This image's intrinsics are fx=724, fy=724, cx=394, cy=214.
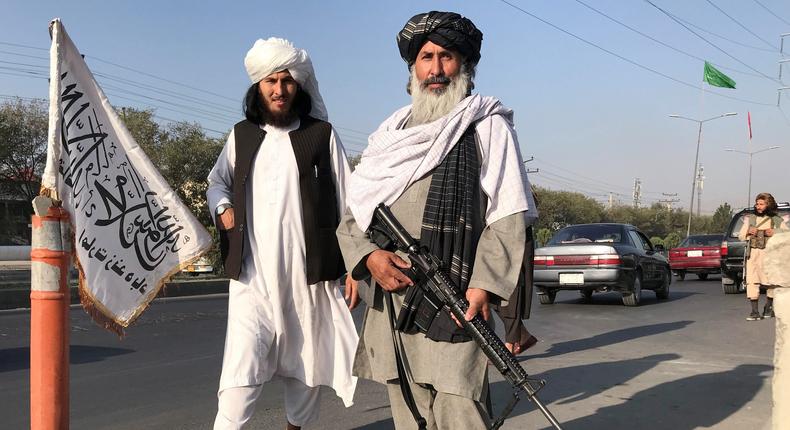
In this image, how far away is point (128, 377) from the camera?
19.6 feet

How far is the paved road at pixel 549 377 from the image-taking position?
4625 millimetres

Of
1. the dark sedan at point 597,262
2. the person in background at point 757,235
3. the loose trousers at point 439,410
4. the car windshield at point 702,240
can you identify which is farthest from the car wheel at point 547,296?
the loose trousers at point 439,410

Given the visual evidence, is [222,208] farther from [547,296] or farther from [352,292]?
[547,296]

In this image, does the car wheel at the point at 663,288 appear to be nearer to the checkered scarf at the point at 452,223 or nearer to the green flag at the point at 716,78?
the checkered scarf at the point at 452,223

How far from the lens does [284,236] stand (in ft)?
11.1

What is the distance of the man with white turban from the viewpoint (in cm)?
333

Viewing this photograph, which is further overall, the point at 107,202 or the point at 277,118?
the point at 277,118

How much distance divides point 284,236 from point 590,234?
10.3 metres

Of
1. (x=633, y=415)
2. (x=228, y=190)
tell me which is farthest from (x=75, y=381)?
(x=633, y=415)

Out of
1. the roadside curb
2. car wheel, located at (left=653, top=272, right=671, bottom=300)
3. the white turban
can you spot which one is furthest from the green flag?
the white turban

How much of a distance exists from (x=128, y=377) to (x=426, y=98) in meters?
4.42

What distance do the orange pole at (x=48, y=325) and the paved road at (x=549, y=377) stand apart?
70.5 inches

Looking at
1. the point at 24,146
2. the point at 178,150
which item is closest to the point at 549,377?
the point at 178,150

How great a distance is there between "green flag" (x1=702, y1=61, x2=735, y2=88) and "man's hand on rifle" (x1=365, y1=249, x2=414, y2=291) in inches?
1435
